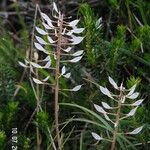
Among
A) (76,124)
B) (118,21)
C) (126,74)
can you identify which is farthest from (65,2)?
(76,124)

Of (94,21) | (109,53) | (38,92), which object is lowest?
(38,92)

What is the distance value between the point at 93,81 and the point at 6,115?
1.42ft

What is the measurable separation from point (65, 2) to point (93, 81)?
0.69 meters

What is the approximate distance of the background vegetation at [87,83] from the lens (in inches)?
73.9

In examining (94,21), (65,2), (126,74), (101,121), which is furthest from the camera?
(65,2)

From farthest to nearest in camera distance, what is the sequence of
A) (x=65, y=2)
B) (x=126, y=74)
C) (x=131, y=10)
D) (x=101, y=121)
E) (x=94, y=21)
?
1. (x=65, y=2)
2. (x=131, y=10)
3. (x=126, y=74)
4. (x=94, y=21)
5. (x=101, y=121)

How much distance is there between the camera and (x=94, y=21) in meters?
1.96

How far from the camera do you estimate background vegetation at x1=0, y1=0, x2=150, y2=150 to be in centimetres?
188

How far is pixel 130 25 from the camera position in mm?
2285

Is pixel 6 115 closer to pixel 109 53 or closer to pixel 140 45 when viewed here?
pixel 109 53

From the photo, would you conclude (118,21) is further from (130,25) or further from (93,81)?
(93,81)

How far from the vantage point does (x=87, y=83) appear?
Answer: 208 cm

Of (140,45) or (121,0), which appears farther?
(121,0)

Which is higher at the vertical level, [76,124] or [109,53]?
[109,53]
